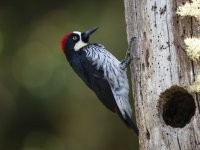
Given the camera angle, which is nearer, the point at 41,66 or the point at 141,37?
the point at 141,37

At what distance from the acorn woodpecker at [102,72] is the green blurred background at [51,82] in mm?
1819

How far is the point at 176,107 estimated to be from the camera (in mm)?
5680

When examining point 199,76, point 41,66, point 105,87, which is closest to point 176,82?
point 199,76

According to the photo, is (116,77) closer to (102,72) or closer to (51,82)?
(102,72)

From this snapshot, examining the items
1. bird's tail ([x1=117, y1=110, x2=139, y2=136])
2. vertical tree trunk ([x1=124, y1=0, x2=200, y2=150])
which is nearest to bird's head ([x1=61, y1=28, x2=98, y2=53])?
bird's tail ([x1=117, y1=110, x2=139, y2=136])

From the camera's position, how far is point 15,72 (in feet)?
28.8

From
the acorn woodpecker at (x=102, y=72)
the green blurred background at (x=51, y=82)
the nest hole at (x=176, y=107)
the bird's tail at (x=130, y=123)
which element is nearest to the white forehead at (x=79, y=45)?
the acorn woodpecker at (x=102, y=72)

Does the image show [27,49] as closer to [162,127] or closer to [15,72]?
[15,72]

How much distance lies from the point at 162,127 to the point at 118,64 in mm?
1174

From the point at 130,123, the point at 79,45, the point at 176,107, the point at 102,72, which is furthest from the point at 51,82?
the point at 176,107

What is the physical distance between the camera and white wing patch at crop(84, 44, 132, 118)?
645 centimetres

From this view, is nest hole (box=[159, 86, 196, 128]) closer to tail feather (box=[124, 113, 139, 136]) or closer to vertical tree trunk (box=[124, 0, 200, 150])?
vertical tree trunk (box=[124, 0, 200, 150])

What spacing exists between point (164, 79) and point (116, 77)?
3.33 feet

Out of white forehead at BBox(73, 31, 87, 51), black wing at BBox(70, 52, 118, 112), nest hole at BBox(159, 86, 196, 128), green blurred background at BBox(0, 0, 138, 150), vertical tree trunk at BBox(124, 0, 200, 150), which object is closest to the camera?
vertical tree trunk at BBox(124, 0, 200, 150)
